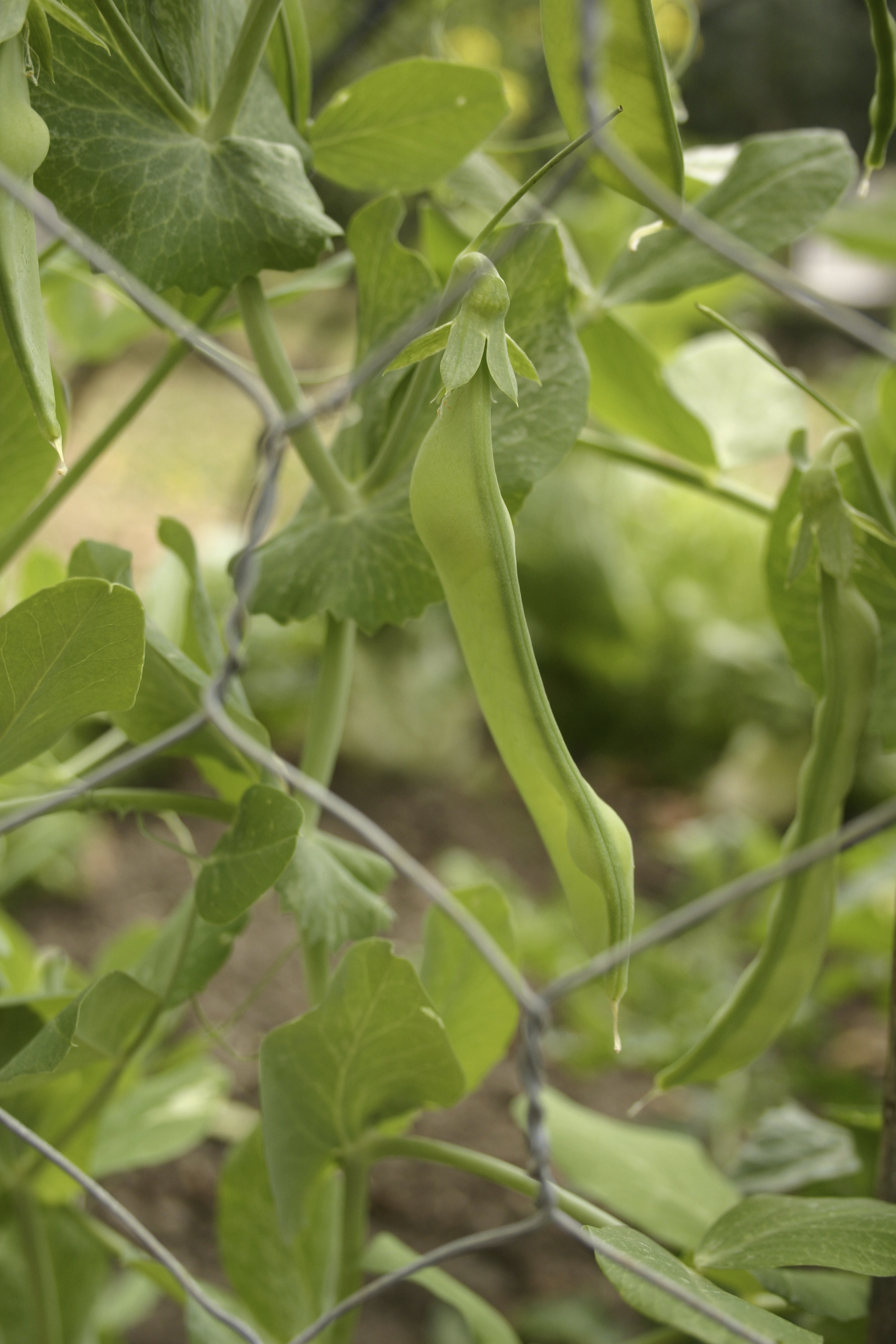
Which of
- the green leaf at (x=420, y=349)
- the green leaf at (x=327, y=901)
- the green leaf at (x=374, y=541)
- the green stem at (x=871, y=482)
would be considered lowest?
the green leaf at (x=327, y=901)

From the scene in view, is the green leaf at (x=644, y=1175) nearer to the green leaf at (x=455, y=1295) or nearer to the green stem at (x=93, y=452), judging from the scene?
the green leaf at (x=455, y=1295)

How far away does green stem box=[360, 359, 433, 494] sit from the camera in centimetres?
22

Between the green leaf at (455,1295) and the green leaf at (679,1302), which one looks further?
the green leaf at (455,1295)

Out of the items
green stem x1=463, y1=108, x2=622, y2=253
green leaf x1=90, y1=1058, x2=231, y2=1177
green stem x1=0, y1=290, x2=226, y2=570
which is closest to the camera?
green stem x1=463, y1=108, x2=622, y2=253

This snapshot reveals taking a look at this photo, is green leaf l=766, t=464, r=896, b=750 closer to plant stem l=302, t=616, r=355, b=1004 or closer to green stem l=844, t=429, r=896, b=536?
green stem l=844, t=429, r=896, b=536

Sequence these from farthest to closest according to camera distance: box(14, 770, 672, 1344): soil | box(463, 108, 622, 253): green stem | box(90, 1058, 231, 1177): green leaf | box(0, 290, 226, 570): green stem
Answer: box(14, 770, 672, 1344): soil → box(90, 1058, 231, 1177): green leaf → box(0, 290, 226, 570): green stem → box(463, 108, 622, 253): green stem

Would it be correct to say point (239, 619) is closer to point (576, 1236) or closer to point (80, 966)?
point (576, 1236)

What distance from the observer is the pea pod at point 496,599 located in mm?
172

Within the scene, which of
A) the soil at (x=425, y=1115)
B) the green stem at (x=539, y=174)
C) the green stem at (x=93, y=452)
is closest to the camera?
the green stem at (x=539, y=174)

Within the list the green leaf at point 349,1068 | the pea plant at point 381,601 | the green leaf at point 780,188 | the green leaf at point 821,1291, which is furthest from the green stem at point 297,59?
the green leaf at point 821,1291

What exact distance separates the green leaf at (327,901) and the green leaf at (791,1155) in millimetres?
173

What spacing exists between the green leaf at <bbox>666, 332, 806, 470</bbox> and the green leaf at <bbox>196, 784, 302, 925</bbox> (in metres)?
0.24

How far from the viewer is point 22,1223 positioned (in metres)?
0.30

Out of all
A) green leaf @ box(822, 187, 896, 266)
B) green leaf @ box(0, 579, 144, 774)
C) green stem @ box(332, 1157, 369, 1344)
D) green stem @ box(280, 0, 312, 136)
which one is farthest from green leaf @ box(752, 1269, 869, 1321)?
green leaf @ box(822, 187, 896, 266)
